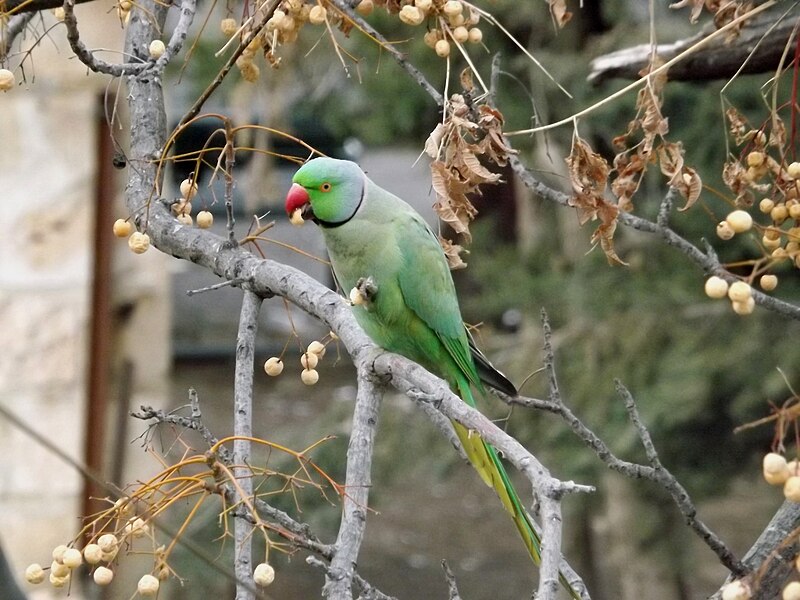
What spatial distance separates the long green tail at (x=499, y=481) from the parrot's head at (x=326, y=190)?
430 mm

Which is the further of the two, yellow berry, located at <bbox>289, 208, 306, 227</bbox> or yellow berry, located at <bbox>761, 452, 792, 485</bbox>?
yellow berry, located at <bbox>289, 208, 306, 227</bbox>

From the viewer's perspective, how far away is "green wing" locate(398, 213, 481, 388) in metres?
2.01

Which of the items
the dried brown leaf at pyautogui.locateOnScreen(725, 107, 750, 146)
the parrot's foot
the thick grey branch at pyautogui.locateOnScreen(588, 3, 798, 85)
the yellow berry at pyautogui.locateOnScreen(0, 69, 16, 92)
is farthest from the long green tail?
the yellow berry at pyautogui.locateOnScreen(0, 69, 16, 92)

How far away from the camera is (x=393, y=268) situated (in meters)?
2.00

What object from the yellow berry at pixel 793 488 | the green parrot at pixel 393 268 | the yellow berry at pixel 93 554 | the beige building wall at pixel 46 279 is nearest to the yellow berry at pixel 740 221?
the yellow berry at pixel 793 488

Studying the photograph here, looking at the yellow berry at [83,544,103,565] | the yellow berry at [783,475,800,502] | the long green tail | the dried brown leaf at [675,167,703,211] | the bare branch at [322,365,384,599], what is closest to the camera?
the yellow berry at [783,475,800,502]

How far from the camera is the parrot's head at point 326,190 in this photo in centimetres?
188

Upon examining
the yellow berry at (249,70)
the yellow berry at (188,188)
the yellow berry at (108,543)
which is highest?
the yellow berry at (249,70)

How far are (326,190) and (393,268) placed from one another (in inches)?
7.9

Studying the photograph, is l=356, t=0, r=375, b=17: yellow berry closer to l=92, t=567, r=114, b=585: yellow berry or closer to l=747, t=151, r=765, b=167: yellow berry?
l=747, t=151, r=765, b=167: yellow berry

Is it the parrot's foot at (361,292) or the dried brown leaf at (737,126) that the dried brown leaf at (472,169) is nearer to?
the parrot's foot at (361,292)

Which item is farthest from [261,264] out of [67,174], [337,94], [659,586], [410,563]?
[410,563]

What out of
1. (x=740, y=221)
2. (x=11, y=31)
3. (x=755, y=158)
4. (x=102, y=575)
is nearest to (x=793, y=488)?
(x=740, y=221)

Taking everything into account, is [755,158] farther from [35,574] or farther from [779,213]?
[35,574]
